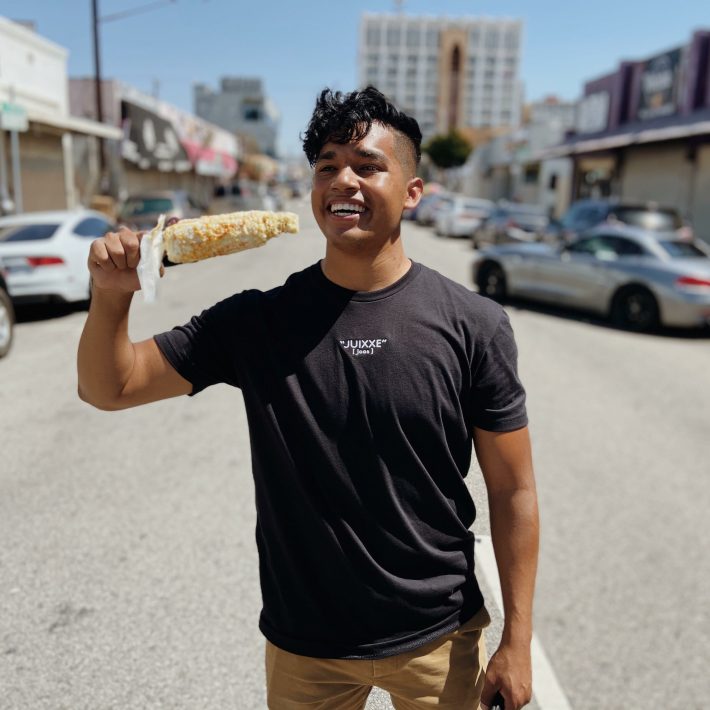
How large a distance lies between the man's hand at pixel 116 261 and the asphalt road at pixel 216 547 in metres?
0.61

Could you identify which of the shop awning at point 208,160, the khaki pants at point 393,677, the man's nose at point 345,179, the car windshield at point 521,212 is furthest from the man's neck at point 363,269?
the shop awning at point 208,160

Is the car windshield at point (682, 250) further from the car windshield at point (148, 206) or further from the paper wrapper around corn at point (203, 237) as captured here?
the car windshield at point (148, 206)

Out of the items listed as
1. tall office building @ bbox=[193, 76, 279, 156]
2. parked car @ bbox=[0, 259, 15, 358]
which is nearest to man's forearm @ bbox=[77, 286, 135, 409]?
parked car @ bbox=[0, 259, 15, 358]

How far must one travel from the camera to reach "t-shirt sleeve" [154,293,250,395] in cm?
199

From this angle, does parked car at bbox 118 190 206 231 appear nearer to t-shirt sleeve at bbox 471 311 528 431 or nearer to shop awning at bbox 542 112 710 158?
shop awning at bbox 542 112 710 158

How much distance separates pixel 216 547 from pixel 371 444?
289 centimetres

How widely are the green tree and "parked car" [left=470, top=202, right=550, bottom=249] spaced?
6060 centimetres

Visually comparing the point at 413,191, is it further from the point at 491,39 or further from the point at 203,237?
the point at 491,39

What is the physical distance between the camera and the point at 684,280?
11.8 meters

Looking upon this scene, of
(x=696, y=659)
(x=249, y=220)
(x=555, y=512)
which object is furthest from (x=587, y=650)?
(x=249, y=220)

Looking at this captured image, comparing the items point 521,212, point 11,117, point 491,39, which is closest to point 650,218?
point 521,212

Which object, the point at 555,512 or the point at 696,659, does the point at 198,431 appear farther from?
the point at 696,659

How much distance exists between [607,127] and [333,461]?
3648 centimetres

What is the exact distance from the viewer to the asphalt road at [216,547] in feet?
10.8
